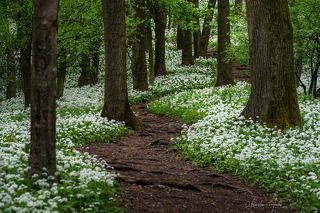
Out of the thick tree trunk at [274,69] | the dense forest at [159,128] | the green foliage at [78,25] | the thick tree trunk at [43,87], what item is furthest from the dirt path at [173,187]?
the green foliage at [78,25]

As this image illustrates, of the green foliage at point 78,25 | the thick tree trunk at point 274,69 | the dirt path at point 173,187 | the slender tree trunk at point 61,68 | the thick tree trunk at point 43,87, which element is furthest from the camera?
the slender tree trunk at point 61,68

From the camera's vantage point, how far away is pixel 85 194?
6.87 metres

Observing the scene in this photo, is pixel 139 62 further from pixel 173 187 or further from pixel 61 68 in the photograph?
pixel 173 187

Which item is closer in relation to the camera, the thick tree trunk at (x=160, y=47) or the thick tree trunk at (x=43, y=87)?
the thick tree trunk at (x=43, y=87)

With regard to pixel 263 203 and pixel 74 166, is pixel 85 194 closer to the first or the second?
pixel 74 166

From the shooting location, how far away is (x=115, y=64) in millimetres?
15305

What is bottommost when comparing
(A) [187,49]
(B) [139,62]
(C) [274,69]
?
(C) [274,69]

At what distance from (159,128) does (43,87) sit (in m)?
9.28

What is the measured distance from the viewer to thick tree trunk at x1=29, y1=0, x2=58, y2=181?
665cm

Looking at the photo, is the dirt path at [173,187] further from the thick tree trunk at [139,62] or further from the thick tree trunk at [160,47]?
the thick tree trunk at [160,47]

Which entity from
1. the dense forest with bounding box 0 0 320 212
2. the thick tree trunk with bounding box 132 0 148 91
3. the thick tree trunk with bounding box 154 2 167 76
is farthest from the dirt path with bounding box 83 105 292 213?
the thick tree trunk with bounding box 154 2 167 76

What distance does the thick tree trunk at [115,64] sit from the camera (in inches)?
595

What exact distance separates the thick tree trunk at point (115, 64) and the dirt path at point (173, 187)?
3037 millimetres

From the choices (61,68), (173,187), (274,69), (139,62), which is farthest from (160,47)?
(173,187)
